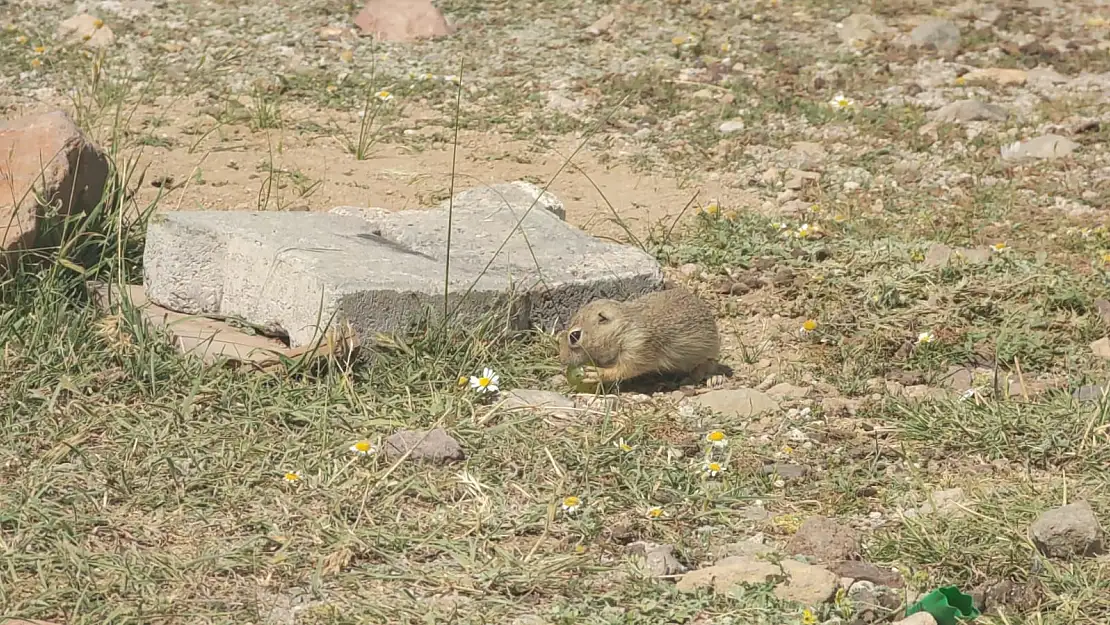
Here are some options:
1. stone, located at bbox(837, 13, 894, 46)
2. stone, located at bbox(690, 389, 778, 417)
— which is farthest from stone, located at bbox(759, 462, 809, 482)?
stone, located at bbox(837, 13, 894, 46)

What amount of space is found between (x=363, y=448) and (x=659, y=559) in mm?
962

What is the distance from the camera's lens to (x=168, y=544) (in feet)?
Answer: 12.0

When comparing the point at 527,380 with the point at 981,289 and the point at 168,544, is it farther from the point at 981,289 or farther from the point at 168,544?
the point at 981,289

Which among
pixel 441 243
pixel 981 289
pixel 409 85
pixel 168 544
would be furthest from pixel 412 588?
pixel 409 85

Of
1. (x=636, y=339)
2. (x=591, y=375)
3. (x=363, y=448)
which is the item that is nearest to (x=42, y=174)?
(x=363, y=448)

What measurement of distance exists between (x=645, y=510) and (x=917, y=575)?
0.80 metres

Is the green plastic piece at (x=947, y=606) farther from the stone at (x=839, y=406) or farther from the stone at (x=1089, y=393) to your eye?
the stone at (x=1089, y=393)

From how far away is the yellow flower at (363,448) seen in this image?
405 centimetres

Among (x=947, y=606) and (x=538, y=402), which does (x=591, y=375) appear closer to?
(x=538, y=402)

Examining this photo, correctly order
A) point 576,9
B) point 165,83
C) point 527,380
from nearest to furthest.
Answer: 1. point 527,380
2. point 165,83
3. point 576,9

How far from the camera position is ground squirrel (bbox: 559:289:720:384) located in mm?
4680

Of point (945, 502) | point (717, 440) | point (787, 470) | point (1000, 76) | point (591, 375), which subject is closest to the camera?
point (945, 502)

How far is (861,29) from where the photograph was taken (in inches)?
355

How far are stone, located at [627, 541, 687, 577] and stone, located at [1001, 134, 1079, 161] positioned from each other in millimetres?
4035
